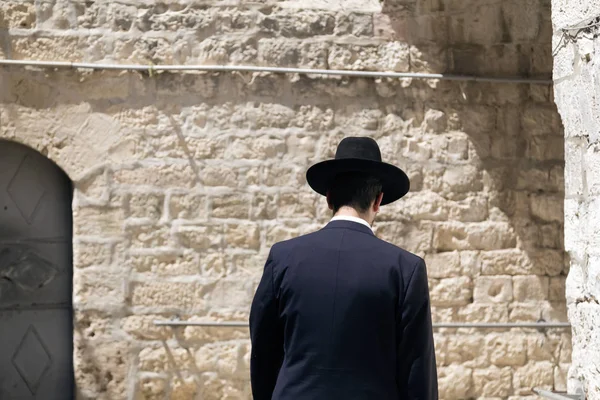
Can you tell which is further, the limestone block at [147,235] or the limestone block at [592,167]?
the limestone block at [147,235]

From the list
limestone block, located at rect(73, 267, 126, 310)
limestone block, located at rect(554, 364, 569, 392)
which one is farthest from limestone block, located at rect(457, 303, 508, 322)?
limestone block, located at rect(73, 267, 126, 310)

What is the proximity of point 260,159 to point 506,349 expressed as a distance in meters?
1.99

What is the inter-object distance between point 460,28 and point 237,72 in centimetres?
149

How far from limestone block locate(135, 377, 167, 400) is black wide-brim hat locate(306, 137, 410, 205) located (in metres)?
2.78

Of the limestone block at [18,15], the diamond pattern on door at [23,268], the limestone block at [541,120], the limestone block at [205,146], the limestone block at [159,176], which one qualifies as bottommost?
the diamond pattern on door at [23,268]

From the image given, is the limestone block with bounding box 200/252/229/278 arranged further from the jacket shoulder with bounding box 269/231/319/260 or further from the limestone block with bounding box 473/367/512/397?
the jacket shoulder with bounding box 269/231/319/260

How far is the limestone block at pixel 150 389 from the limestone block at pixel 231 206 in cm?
106

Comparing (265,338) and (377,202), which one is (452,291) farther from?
(265,338)

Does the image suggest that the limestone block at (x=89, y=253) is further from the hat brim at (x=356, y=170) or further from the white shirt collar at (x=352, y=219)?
the white shirt collar at (x=352, y=219)

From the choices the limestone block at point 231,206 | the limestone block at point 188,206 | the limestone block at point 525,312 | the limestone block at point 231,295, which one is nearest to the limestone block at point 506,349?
the limestone block at point 525,312

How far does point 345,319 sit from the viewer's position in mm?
3096

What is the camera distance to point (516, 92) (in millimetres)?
6285

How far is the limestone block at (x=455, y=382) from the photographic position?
20.0 feet

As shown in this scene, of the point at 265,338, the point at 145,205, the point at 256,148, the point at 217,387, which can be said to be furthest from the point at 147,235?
the point at 265,338
